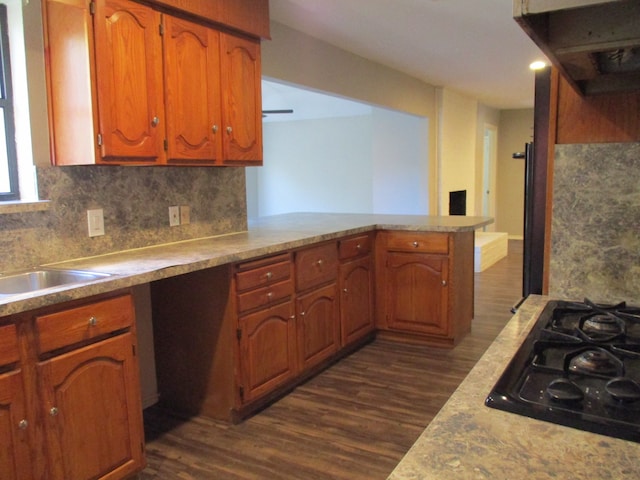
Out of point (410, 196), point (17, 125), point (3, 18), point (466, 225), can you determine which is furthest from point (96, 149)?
point (410, 196)

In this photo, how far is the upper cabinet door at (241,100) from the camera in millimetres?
2855

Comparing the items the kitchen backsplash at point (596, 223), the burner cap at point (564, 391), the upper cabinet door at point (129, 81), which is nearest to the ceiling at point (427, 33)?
the upper cabinet door at point (129, 81)

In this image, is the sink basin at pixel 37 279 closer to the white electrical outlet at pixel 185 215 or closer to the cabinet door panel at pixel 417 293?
the white electrical outlet at pixel 185 215

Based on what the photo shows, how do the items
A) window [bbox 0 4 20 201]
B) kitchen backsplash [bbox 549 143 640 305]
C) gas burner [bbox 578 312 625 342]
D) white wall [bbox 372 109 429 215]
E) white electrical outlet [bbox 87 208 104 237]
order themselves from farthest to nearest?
white wall [bbox 372 109 429 215]
white electrical outlet [bbox 87 208 104 237]
window [bbox 0 4 20 201]
kitchen backsplash [bbox 549 143 640 305]
gas burner [bbox 578 312 625 342]

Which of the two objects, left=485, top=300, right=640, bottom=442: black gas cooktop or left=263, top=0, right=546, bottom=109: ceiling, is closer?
left=485, top=300, right=640, bottom=442: black gas cooktop

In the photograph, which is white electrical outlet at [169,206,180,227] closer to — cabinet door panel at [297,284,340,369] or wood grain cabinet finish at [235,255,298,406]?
wood grain cabinet finish at [235,255,298,406]

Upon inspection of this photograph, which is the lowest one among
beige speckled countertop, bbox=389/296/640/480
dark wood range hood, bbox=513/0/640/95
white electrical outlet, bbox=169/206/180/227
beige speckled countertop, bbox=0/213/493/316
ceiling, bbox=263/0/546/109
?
beige speckled countertop, bbox=389/296/640/480

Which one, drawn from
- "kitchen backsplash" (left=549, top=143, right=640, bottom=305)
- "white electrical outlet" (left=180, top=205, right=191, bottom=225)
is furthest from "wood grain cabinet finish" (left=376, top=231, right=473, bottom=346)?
"kitchen backsplash" (left=549, top=143, right=640, bottom=305)

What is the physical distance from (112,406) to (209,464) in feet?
1.89

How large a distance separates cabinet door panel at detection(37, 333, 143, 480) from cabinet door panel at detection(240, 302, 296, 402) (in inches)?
26.5

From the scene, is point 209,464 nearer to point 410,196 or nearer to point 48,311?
point 48,311

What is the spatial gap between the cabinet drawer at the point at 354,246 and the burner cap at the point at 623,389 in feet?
8.60

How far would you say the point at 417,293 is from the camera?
3.85 meters

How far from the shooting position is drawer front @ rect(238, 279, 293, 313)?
2.67 metres
